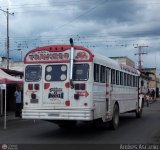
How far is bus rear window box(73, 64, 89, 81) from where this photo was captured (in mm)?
13531

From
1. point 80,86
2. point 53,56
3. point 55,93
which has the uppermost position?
point 53,56

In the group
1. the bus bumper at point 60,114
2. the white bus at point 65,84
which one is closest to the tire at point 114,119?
the white bus at point 65,84

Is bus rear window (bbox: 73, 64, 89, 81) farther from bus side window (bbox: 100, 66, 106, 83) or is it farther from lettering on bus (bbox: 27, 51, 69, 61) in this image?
bus side window (bbox: 100, 66, 106, 83)

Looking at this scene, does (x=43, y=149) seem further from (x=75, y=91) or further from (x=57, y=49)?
(x=57, y=49)

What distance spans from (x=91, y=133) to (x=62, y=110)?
2.25m

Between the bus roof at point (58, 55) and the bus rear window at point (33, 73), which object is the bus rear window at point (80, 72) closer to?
the bus roof at point (58, 55)

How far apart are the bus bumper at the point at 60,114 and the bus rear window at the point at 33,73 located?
1132mm

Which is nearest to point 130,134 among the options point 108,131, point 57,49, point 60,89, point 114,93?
point 108,131

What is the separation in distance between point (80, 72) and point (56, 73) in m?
0.91

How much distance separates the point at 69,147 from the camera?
38.6ft

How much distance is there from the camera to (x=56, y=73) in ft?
45.9

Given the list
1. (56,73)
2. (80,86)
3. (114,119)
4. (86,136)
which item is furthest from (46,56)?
(114,119)

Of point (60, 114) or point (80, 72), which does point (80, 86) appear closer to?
point (80, 72)

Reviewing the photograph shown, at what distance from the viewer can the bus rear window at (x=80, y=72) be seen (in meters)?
13.5
